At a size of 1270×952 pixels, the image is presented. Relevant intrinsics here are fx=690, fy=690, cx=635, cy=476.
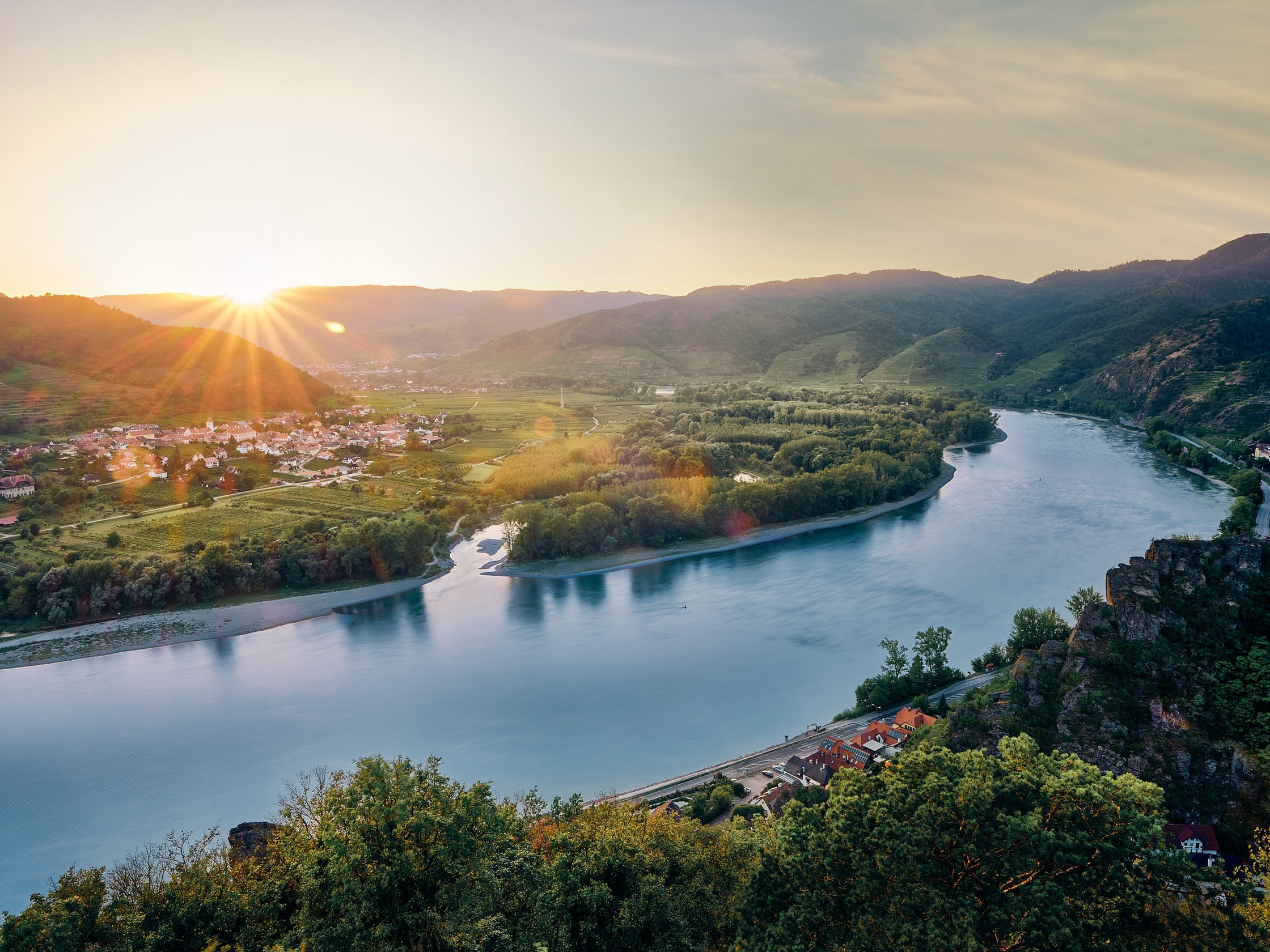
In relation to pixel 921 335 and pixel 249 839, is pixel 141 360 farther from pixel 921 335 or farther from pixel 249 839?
pixel 921 335

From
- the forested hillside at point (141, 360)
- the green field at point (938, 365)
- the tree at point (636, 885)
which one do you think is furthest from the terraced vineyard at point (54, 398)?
the green field at point (938, 365)

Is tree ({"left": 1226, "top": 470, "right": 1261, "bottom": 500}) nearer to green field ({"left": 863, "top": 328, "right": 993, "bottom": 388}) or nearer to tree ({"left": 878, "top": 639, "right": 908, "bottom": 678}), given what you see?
tree ({"left": 878, "top": 639, "right": 908, "bottom": 678})

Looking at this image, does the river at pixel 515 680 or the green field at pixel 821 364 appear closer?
the river at pixel 515 680

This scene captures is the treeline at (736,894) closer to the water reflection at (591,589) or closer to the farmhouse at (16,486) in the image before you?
the water reflection at (591,589)

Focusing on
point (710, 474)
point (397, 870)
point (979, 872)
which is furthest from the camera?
point (710, 474)

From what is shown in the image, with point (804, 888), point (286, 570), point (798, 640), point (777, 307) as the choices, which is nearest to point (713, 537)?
point (798, 640)

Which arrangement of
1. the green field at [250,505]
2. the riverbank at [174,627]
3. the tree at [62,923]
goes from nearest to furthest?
the tree at [62,923] → the riverbank at [174,627] → the green field at [250,505]

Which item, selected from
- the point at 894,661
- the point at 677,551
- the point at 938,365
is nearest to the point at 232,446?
the point at 677,551
